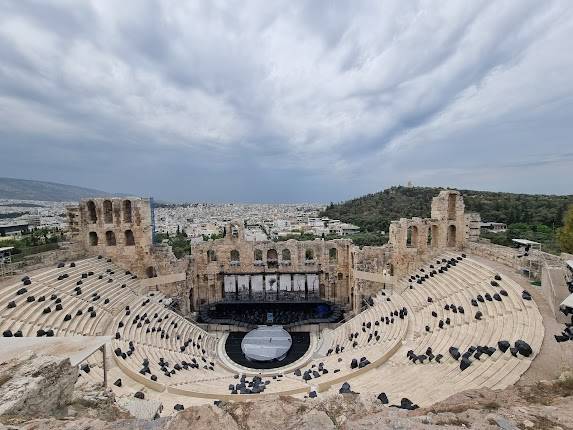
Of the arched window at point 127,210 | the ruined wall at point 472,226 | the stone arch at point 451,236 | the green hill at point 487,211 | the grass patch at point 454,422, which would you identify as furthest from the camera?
the green hill at point 487,211

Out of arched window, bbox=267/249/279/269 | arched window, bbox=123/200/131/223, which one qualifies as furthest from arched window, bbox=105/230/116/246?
arched window, bbox=267/249/279/269

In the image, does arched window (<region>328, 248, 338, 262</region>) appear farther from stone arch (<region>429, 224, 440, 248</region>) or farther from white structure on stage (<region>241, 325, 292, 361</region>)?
white structure on stage (<region>241, 325, 292, 361</region>)

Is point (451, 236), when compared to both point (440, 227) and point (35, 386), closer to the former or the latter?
point (440, 227)

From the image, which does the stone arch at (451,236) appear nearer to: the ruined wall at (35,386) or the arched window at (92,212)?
the ruined wall at (35,386)

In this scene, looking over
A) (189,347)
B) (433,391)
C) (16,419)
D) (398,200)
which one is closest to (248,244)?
(189,347)

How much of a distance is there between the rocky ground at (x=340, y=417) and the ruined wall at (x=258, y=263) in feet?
80.7

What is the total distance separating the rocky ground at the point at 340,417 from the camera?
4.72 metres

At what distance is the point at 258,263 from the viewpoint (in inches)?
1232

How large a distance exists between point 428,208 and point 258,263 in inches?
1918

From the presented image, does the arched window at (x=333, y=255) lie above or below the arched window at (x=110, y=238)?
below

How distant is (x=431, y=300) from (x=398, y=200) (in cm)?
6234

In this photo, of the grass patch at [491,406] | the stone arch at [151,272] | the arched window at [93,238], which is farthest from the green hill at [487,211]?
the arched window at [93,238]

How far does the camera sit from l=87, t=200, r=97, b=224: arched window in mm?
26922

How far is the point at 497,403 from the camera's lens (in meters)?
6.14
